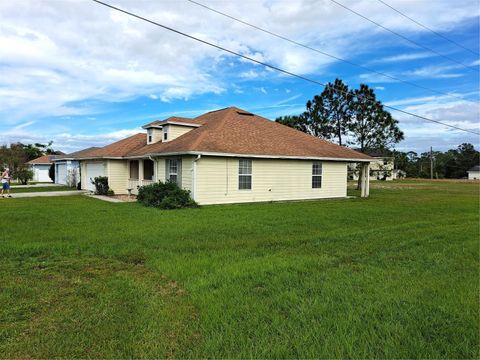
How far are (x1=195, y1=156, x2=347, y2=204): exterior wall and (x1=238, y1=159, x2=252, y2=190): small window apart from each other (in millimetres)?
177

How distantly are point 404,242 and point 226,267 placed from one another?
4427 mm

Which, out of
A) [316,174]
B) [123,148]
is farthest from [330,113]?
[123,148]

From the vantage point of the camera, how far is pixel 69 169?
1190 inches

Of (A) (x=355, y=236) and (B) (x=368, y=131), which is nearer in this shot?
(A) (x=355, y=236)

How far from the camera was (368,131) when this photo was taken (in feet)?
90.3

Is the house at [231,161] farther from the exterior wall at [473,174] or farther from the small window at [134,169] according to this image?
the exterior wall at [473,174]

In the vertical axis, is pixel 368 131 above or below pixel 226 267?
above

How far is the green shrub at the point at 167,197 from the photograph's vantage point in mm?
14214

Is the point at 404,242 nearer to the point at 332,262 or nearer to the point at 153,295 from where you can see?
the point at 332,262

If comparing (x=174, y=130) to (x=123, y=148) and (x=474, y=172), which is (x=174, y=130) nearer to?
(x=123, y=148)

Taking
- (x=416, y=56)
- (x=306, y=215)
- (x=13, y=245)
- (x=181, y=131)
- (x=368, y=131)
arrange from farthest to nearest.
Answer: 1. (x=368, y=131)
2. (x=181, y=131)
3. (x=416, y=56)
4. (x=306, y=215)
5. (x=13, y=245)

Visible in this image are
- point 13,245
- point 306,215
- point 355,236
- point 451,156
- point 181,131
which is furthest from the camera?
point 451,156

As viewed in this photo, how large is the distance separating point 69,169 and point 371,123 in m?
24.8

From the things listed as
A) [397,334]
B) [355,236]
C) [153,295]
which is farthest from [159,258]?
[355,236]
